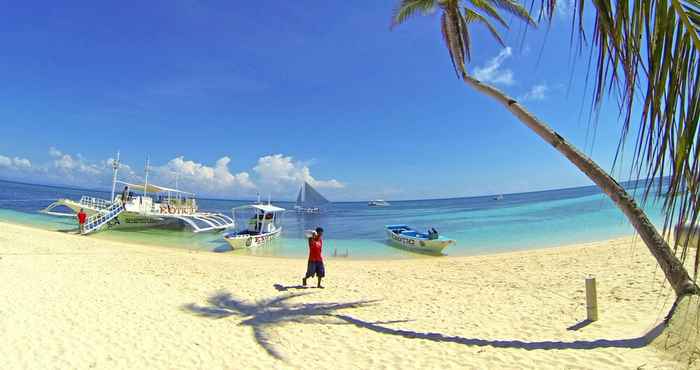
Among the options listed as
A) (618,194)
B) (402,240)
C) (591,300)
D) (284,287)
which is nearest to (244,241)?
(402,240)

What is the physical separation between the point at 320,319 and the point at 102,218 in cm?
2744

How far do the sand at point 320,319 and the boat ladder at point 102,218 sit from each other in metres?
15.1

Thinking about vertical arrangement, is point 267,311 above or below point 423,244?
below

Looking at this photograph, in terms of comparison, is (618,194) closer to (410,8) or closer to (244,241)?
(410,8)

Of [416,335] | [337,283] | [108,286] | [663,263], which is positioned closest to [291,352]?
[416,335]

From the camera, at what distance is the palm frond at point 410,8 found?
→ 8695mm

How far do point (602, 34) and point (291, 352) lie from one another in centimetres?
A: 556

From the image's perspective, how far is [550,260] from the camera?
14.3 meters

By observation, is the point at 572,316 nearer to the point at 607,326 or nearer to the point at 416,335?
the point at 607,326

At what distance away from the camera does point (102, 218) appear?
2623cm

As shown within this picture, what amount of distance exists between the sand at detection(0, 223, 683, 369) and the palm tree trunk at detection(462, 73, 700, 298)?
0.78 metres

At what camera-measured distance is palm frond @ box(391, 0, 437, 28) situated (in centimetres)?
870

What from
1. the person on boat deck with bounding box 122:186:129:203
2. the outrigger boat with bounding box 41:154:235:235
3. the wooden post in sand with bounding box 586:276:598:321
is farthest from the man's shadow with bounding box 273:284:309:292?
the person on boat deck with bounding box 122:186:129:203

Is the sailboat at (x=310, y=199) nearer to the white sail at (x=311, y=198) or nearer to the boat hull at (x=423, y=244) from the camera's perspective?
the white sail at (x=311, y=198)
